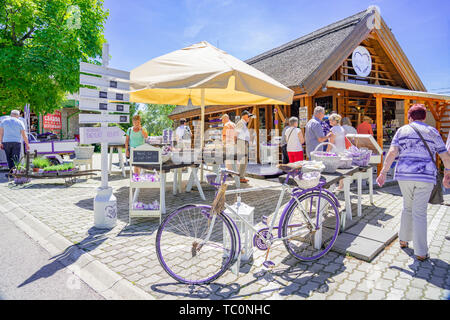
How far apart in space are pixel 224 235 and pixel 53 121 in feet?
99.0

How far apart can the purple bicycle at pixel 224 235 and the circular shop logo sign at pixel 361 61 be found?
9177 mm

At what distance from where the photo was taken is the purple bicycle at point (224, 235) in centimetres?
291

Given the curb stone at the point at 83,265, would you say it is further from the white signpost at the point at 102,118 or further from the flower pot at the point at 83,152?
the flower pot at the point at 83,152

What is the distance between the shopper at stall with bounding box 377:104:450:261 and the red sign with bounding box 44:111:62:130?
3026 centimetres

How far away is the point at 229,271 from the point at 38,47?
44.9 ft

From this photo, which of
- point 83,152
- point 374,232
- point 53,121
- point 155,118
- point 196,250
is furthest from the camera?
point 155,118

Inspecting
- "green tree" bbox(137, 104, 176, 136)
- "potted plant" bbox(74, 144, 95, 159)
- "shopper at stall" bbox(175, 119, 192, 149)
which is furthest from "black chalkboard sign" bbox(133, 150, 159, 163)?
"green tree" bbox(137, 104, 176, 136)

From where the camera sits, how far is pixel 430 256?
3.52 m

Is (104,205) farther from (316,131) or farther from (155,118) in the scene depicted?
(155,118)

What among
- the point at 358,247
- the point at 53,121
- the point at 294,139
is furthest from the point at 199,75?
the point at 53,121

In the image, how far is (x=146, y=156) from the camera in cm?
496

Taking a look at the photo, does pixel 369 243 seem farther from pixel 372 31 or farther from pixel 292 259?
pixel 372 31

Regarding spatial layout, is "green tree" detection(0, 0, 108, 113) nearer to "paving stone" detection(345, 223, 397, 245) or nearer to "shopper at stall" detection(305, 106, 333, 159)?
"shopper at stall" detection(305, 106, 333, 159)
